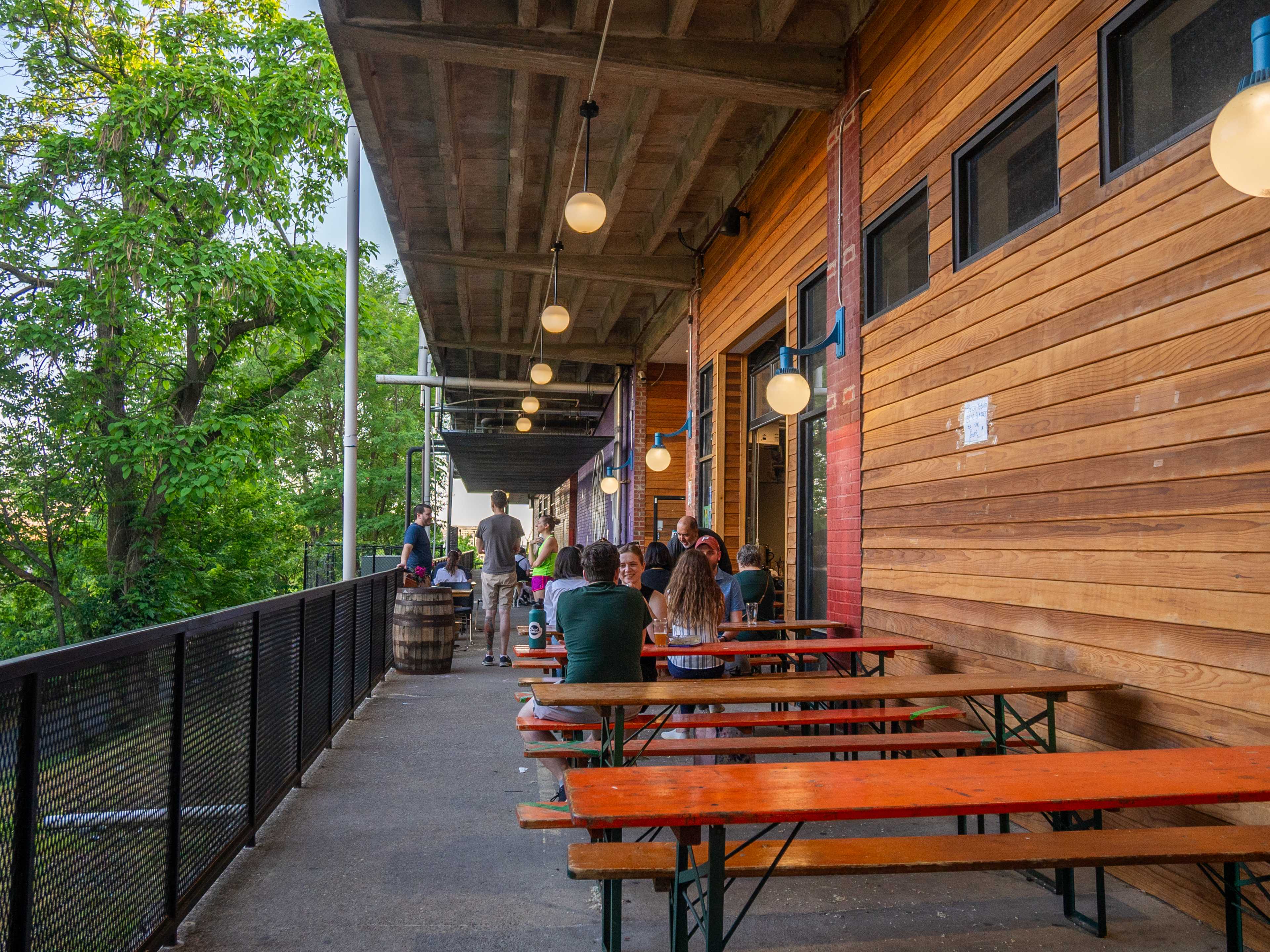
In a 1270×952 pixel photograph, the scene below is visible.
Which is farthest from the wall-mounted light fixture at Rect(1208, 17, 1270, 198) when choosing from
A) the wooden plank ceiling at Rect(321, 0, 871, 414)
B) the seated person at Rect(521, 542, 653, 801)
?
the wooden plank ceiling at Rect(321, 0, 871, 414)

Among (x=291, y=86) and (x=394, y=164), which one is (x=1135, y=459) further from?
(x=291, y=86)

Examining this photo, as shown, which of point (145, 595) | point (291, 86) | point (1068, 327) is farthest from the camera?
point (291, 86)

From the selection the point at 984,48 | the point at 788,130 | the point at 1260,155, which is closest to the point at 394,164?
the point at 788,130

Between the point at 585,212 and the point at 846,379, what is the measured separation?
7.67ft

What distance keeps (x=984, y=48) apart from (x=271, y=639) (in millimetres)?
4960

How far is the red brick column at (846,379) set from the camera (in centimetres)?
664

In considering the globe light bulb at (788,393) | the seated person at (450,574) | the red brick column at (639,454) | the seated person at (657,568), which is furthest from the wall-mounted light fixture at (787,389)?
the red brick column at (639,454)

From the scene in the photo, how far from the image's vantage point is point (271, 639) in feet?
15.1

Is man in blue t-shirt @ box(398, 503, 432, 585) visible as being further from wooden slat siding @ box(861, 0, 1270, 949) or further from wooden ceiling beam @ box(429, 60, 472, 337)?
wooden slat siding @ box(861, 0, 1270, 949)

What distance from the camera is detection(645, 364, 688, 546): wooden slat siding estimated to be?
1598 cm

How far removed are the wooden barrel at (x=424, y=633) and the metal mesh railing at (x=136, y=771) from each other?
4384 millimetres

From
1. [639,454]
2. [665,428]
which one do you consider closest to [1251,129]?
[639,454]

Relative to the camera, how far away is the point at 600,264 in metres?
11.6

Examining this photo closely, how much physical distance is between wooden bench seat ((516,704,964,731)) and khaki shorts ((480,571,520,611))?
5521 millimetres
